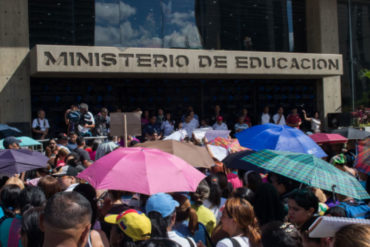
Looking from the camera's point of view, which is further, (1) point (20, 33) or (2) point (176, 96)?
(2) point (176, 96)

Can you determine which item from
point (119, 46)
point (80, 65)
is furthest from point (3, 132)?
point (119, 46)

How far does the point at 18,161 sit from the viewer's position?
265 inches

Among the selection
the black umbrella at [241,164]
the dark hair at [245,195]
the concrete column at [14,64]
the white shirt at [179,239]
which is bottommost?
the white shirt at [179,239]

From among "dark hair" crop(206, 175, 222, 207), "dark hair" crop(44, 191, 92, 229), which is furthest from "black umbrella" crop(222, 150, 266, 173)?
"dark hair" crop(44, 191, 92, 229)

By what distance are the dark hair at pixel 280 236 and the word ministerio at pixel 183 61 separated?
12850mm

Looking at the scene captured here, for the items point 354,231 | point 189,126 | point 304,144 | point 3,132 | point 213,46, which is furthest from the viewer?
point 213,46

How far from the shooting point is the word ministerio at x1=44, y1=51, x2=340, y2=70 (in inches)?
615

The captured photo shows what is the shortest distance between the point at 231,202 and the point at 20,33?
14.2m

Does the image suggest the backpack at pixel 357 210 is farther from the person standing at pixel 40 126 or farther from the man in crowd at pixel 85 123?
the person standing at pixel 40 126

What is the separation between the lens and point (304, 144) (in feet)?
22.5

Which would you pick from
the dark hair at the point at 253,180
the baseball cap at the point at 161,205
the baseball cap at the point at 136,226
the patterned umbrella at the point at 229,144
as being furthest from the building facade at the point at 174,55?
the baseball cap at the point at 136,226

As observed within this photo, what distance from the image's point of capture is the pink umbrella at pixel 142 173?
4773 millimetres

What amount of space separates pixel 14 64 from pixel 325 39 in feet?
45.9

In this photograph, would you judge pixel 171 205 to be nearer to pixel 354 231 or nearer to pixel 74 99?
pixel 354 231
